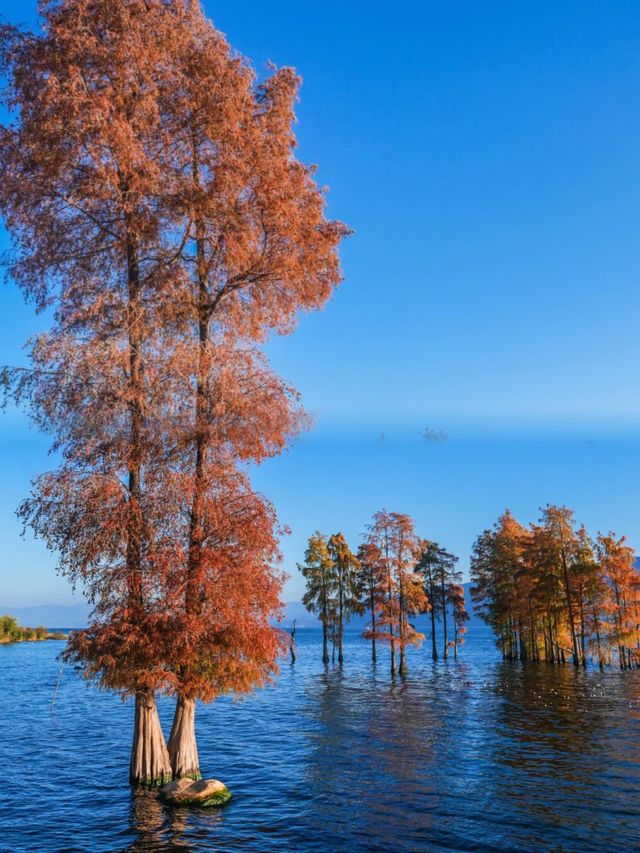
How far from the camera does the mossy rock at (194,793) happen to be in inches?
682

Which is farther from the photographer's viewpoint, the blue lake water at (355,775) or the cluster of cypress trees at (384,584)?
the cluster of cypress trees at (384,584)

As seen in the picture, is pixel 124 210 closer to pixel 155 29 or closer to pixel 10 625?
pixel 155 29

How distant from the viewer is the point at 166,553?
17.0m

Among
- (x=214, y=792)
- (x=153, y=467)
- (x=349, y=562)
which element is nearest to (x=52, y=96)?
(x=153, y=467)

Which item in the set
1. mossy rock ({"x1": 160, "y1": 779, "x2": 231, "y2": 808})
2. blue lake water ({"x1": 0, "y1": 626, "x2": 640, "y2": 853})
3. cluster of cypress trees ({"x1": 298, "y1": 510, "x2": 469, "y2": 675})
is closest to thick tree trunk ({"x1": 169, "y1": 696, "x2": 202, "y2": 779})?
mossy rock ({"x1": 160, "y1": 779, "x2": 231, "y2": 808})

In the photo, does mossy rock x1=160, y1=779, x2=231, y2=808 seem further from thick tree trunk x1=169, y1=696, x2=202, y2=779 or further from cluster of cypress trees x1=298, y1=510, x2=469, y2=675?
cluster of cypress trees x1=298, y1=510, x2=469, y2=675

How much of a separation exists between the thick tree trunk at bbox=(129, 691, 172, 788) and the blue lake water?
51cm

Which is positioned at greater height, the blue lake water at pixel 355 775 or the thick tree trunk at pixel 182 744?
the thick tree trunk at pixel 182 744

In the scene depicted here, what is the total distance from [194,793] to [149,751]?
69.5 inches

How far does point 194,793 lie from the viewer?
17.8m

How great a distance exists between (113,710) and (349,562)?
117 ft

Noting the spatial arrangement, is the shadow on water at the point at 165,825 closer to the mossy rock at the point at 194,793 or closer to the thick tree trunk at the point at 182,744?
the mossy rock at the point at 194,793

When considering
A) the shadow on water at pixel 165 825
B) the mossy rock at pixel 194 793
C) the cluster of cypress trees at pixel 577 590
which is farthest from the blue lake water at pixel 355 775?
the cluster of cypress trees at pixel 577 590

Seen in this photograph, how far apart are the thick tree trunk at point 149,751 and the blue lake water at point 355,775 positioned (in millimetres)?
509
